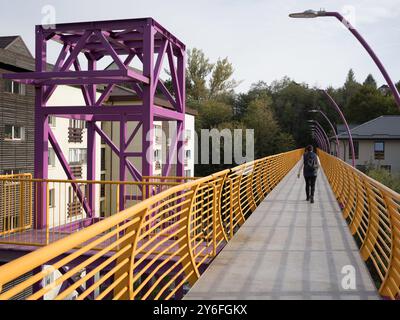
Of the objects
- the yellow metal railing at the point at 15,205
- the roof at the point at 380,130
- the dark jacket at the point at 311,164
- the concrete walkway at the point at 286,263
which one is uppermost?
the roof at the point at 380,130

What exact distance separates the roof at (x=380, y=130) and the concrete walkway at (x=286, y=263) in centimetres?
4462

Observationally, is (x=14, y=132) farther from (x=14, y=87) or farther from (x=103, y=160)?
(x=103, y=160)

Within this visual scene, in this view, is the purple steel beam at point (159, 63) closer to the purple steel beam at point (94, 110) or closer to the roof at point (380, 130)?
the purple steel beam at point (94, 110)

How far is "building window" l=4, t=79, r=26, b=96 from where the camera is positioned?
25.3 meters

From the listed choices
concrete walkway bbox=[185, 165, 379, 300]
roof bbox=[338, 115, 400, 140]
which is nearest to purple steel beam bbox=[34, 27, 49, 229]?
concrete walkway bbox=[185, 165, 379, 300]

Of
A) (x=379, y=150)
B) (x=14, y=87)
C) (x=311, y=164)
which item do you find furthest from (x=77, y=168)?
(x=379, y=150)

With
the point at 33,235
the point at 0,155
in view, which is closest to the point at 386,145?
the point at 0,155

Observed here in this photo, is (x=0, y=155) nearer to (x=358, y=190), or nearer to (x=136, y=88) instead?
(x=136, y=88)

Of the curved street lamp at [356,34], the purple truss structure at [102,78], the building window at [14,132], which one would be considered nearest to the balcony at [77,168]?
the building window at [14,132]

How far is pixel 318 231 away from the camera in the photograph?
8.84 m

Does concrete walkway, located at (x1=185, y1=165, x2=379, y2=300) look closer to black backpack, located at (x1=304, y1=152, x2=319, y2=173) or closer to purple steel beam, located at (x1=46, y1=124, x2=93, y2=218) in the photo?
black backpack, located at (x1=304, y1=152, x2=319, y2=173)

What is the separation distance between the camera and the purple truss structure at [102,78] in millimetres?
9133

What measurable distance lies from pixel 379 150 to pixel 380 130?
96.7 inches

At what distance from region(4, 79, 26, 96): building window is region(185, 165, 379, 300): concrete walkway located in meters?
19.5
